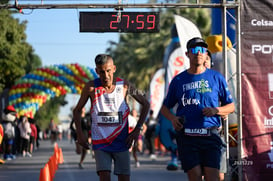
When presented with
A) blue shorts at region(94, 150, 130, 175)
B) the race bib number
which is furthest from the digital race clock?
blue shorts at region(94, 150, 130, 175)

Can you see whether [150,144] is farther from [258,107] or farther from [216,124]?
[216,124]

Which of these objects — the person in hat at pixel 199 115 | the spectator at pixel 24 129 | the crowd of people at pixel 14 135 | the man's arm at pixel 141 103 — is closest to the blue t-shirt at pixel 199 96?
the person in hat at pixel 199 115

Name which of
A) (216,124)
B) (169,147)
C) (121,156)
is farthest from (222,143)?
(169,147)

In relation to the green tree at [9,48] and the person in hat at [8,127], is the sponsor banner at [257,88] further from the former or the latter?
the green tree at [9,48]

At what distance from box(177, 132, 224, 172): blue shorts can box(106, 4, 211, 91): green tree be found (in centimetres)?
3237

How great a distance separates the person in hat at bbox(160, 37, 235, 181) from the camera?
7.05m

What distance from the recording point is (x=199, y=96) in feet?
23.6

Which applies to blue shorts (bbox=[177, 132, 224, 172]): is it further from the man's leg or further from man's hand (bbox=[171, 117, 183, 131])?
man's hand (bbox=[171, 117, 183, 131])

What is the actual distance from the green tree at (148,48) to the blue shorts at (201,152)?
32371mm

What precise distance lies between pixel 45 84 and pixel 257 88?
23.2m

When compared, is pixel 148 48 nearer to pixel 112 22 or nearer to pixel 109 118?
pixel 112 22

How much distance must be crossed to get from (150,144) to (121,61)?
29.6 m

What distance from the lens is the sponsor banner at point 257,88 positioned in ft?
36.6

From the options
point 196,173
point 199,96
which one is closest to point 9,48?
point 199,96
